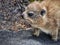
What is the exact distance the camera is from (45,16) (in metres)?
5.24

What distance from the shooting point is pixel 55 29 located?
5.28m

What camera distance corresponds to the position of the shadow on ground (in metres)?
5.25

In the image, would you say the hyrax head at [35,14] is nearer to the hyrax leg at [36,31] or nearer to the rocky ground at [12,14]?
the hyrax leg at [36,31]

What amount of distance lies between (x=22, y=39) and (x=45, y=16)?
2.25ft

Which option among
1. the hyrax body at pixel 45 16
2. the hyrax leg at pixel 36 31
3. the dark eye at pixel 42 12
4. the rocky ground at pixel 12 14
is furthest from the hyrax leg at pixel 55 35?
the rocky ground at pixel 12 14

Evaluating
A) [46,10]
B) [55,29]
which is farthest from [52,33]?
[46,10]

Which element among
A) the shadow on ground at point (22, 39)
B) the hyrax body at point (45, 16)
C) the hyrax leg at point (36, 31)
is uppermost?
the hyrax body at point (45, 16)

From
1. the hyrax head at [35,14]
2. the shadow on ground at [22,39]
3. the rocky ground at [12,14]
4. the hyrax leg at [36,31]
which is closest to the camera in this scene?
the hyrax head at [35,14]

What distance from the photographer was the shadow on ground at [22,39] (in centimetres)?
525

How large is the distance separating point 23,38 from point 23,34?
20 cm

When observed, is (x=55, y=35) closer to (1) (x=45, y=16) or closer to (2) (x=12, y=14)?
(1) (x=45, y=16)

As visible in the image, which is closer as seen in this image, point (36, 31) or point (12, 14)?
point (36, 31)

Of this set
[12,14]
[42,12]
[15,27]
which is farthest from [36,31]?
[12,14]

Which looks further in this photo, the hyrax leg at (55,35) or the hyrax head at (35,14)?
the hyrax leg at (55,35)
